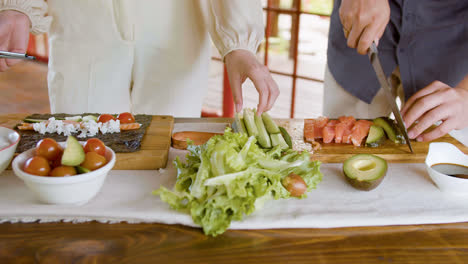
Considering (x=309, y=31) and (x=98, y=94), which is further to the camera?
(x=309, y=31)

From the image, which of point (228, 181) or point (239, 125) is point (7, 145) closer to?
point (228, 181)

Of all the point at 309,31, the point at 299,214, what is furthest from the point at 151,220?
the point at 309,31

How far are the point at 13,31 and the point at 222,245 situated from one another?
52.4 inches

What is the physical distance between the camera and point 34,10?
1.73m

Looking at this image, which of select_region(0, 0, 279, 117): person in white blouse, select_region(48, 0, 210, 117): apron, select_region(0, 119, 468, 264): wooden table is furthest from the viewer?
select_region(48, 0, 210, 117): apron

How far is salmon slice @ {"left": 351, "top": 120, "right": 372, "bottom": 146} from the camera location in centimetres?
163

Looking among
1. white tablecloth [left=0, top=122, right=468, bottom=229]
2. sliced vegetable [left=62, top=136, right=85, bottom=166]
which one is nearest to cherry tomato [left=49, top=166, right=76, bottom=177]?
sliced vegetable [left=62, top=136, right=85, bottom=166]

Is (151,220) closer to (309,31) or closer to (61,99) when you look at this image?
(61,99)

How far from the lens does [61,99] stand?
205 cm

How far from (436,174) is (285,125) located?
718mm

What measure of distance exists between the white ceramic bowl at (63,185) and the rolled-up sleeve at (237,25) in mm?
853

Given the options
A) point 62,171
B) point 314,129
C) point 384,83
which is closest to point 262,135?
point 314,129

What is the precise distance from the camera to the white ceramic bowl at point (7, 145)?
3.76ft

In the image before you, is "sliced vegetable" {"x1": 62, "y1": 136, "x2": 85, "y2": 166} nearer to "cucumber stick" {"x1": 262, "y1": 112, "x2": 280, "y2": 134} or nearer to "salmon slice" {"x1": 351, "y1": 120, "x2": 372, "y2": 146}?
"cucumber stick" {"x1": 262, "y1": 112, "x2": 280, "y2": 134}
